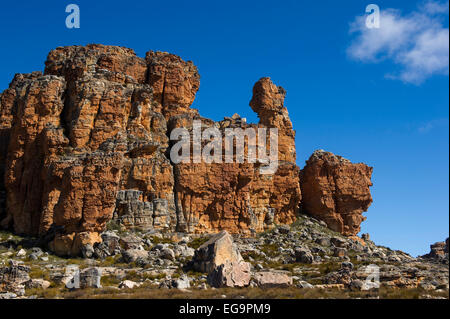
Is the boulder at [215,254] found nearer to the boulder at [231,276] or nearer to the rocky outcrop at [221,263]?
the rocky outcrop at [221,263]

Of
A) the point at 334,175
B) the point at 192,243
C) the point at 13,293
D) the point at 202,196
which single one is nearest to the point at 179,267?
the point at 192,243

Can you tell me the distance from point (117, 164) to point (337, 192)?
32.6 meters

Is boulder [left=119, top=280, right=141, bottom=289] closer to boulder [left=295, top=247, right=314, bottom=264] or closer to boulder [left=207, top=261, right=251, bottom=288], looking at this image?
boulder [left=207, top=261, right=251, bottom=288]

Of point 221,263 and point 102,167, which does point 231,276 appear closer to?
point 221,263

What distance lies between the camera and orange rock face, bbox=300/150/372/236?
6325 cm

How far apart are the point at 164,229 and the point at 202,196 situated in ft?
21.2

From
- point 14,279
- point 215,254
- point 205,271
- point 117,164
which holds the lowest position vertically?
point 14,279

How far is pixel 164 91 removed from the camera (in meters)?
60.5

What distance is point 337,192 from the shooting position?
63.8 m

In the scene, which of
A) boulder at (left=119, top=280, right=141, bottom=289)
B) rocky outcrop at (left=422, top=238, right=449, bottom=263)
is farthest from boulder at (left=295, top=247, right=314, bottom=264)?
rocky outcrop at (left=422, top=238, right=449, bottom=263)

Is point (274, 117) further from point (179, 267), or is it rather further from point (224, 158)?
point (179, 267)

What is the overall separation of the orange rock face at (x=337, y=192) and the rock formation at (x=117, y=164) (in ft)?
1.33

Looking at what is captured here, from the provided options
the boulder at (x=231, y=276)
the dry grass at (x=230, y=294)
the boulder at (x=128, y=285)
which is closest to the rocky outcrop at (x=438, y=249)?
the boulder at (x=231, y=276)

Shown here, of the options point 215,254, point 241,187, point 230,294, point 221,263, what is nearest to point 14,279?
point 215,254
